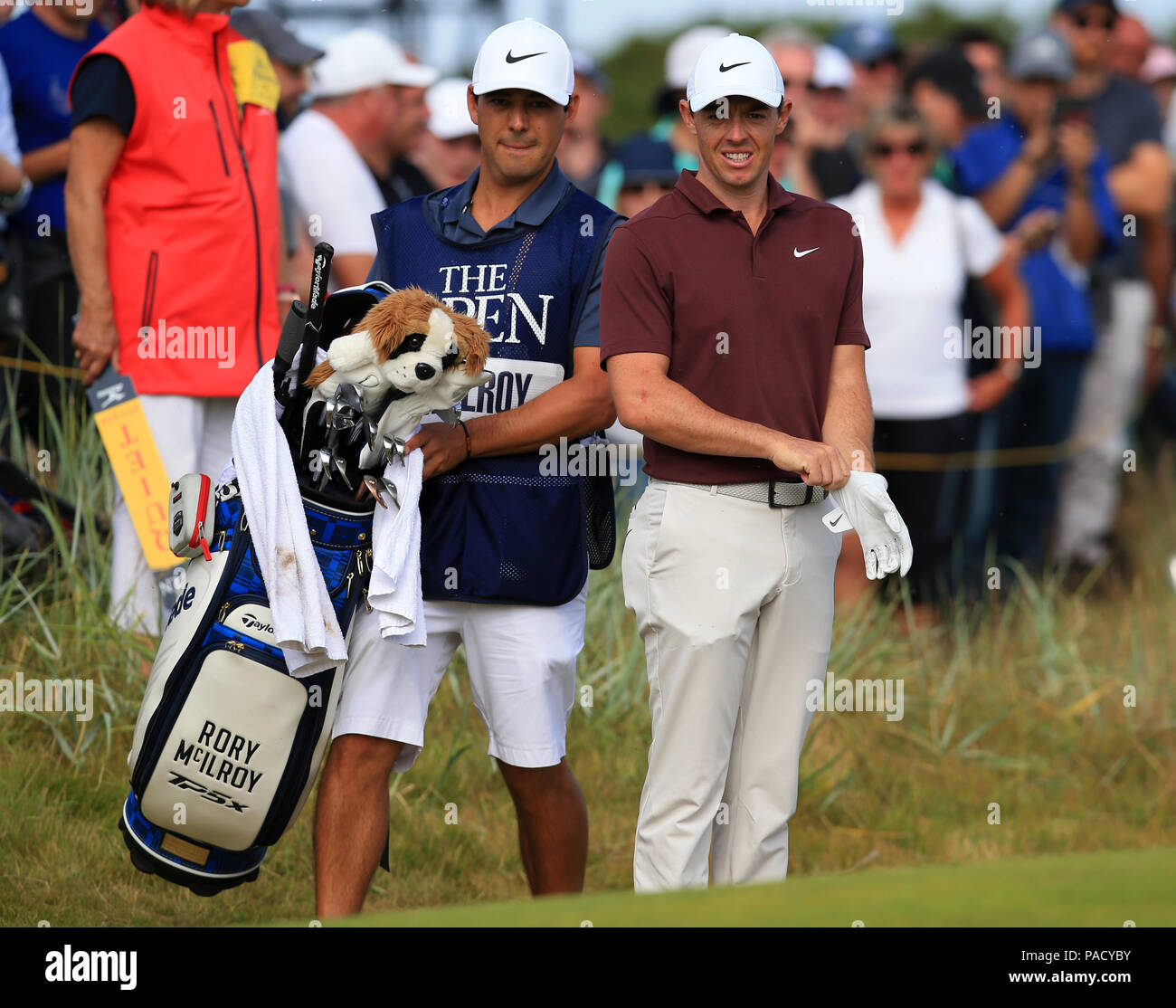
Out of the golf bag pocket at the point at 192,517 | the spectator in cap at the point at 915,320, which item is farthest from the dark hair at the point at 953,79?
the golf bag pocket at the point at 192,517

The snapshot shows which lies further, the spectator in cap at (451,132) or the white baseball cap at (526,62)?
the spectator in cap at (451,132)

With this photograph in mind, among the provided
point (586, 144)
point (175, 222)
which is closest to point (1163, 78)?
point (586, 144)

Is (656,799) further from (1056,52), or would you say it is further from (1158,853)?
(1056,52)

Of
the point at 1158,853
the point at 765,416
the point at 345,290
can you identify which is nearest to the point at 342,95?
the point at 345,290

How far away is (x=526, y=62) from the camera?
4496 mm

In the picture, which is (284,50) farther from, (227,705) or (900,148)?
(227,705)

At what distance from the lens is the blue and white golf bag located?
13.3 ft

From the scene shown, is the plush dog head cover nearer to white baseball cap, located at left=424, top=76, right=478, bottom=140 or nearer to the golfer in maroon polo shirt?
the golfer in maroon polo shirt

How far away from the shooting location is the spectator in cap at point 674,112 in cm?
824

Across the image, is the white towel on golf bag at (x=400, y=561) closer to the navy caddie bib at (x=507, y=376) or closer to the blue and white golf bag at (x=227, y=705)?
the blue and white golf bag at (x=227, y=705)

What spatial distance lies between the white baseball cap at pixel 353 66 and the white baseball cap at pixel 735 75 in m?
3.36

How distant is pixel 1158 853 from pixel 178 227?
388cm

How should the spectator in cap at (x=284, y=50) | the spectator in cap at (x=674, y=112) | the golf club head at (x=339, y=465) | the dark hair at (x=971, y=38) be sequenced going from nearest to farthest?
1. the golf club head at (x=339, y=465)
2. the spectator in cap at (x=284, y=50)
3. the spectator in cap at (x=674, y=112)
4. the dark hair at (x=971, y=38)

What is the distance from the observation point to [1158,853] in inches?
108
